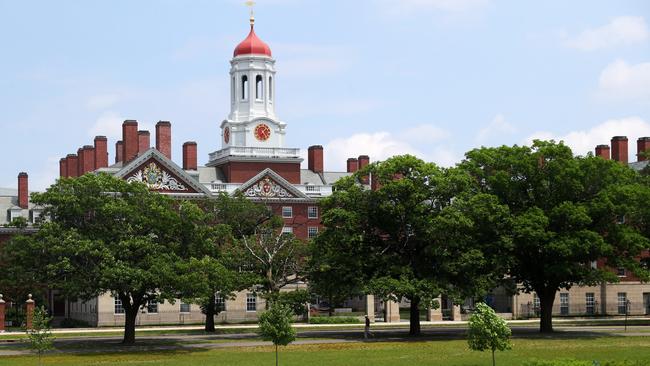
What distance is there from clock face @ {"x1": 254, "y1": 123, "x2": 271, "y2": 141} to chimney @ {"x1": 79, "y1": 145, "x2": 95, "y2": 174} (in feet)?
48.7

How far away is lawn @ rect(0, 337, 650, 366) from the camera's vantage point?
156ft

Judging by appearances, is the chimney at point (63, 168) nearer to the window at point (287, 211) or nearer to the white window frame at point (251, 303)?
the window at point (287, 211)

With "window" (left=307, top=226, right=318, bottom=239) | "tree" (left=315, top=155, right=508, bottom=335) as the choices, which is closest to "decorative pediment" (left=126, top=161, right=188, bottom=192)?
"window" (left=307, top=226, right=318, bottom=239)

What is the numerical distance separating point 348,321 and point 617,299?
2553cm

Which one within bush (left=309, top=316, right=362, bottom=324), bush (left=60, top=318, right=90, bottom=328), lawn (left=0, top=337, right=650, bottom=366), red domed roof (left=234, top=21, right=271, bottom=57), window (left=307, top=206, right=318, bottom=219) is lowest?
bush (left=60, top=318, right=90, bottom=328)


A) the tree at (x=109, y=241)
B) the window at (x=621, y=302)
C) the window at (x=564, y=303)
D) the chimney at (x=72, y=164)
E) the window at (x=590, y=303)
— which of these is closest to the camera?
the tree at (x=109, y=241)

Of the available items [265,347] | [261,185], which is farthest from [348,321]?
[265,347]

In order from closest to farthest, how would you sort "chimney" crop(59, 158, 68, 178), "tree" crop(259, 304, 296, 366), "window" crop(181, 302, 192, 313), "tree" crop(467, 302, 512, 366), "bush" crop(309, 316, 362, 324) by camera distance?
"tree" crop(467, 302, 512, 366) < "tree" crop(259, 304, 296, 366) < "bush" crop(309, 316, 362, 324) < "window" crop(181, 302, 192, 313) < "chimney" crop(59, 158, 68, 178)

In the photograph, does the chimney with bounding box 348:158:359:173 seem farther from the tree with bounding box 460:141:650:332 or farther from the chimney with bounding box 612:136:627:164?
the tree with bounding box 460:141:650:332

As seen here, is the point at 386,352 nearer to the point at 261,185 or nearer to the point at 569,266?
the point at 569,266

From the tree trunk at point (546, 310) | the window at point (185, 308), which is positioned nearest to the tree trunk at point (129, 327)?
the tree trunk at point (546, 310)

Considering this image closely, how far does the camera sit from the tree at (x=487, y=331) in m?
42.8

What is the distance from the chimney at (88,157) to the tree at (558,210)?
43.3m

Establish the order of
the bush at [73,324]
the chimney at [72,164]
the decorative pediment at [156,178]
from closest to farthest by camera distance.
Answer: the bush at [73,324]
the decorative pediment at [156,178]
the chimney at [72,164]
